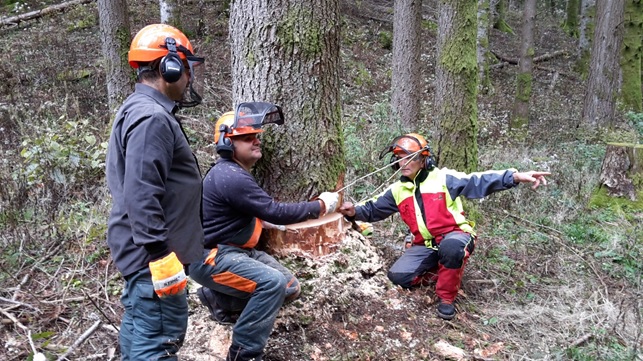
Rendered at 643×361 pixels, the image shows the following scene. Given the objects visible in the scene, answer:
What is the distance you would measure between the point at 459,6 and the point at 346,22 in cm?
1026

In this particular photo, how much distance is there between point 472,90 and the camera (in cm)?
654

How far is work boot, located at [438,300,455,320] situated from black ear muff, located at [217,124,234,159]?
83.2 inches

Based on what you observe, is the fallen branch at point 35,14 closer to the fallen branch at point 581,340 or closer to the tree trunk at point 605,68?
the tree trunk at point 605,68

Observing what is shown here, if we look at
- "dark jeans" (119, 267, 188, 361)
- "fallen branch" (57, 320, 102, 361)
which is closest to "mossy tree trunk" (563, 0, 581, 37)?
"fallen branch" (57, 320, 102, 361)

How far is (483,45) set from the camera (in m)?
13.9

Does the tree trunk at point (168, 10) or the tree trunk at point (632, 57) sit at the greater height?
the tree trunk at point (168, 10)

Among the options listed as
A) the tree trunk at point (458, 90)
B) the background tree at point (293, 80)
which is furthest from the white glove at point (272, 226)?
the tree trunk at point (458, 90)

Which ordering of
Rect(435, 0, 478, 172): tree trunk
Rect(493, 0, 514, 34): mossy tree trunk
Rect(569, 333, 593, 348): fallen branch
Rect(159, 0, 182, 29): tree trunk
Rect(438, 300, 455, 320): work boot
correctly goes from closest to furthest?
Rect(569, 333, 593, 348): fallen branch
Rect(438, 300, 455, 320): work boot
Rect(435, 0, 478, 172): tree trunk
Rect(159, 0, 182, 29): tree trunk
Rect(493, 0, 514, 34): mossy tree trunk

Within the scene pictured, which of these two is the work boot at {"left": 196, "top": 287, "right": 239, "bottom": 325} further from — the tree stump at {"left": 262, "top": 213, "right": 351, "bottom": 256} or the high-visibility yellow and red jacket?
the high-visibility yellow and red jacket

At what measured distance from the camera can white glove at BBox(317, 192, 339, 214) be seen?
11.9ft

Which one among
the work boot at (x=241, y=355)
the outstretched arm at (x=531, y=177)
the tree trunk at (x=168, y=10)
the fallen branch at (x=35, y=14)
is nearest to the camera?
the work boot at (x=241, y=355)

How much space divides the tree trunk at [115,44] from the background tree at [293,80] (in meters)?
5.89

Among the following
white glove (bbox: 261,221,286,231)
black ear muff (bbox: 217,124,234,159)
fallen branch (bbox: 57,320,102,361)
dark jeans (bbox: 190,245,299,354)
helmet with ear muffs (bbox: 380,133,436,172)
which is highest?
black ear muff (bbox: 217,124,234,159)

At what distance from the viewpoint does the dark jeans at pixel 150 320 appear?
2.71 metres
